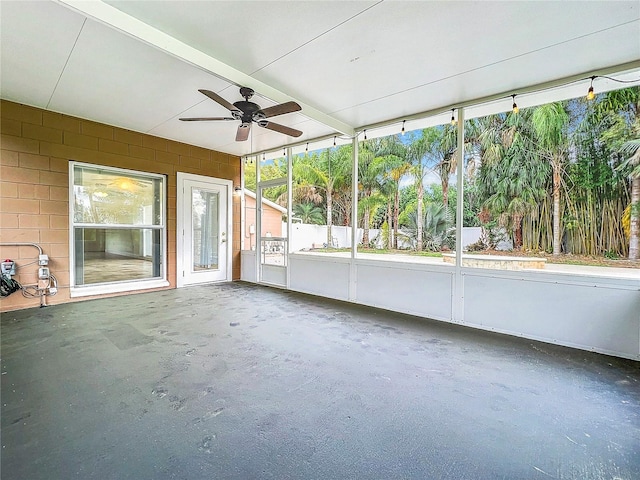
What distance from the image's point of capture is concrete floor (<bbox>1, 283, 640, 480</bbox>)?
1.48m

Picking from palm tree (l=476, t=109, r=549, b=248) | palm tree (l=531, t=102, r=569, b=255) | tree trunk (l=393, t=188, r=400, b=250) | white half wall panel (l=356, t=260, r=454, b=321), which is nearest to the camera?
palm tree (l=531, t=102, r=569, b=255)

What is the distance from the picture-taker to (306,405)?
6.48 feet

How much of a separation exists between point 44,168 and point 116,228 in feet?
4.02

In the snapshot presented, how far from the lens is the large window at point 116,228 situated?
180 inches

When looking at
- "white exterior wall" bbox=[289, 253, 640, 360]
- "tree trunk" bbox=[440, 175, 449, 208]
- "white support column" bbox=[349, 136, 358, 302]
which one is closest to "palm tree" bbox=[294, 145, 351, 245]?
"white support column" bbox=[349, 136, 358, 302]

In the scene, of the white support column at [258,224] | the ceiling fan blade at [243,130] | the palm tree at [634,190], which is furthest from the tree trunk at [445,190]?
the white support column at [258,224]

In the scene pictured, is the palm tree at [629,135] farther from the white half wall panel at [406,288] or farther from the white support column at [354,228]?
the white support column at [354,228]

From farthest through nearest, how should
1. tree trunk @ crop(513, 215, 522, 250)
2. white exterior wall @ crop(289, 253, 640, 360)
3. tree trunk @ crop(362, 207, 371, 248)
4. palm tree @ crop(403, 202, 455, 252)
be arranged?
tree trunk @ crop(362, 207, 371, 248), palm tree @ crop(403, 202, 455, 252), tree trunk @ crop(513, 215, 522, 250), white exterior wall @ crop(289, 253, 640, 360)

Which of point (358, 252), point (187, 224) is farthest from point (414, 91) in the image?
point (187, 224)

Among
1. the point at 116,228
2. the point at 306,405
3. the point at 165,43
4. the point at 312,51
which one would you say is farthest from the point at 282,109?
the point at 116,228

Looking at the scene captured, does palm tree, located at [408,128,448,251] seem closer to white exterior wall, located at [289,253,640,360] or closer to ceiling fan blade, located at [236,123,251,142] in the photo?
white exterior wall, located at [289,253,640,360]

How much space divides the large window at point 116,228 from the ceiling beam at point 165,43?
3036 mm

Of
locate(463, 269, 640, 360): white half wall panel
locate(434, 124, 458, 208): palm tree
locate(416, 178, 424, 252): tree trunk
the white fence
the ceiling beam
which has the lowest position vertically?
locate(463, 269, 640, 360): white half wall panel

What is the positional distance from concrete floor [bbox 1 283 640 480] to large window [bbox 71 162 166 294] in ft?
5.11
